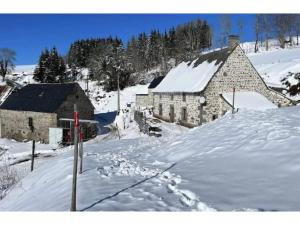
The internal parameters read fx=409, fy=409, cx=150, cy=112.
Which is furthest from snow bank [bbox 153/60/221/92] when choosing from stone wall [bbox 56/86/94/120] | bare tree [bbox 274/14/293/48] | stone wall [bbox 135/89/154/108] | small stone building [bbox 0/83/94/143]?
bare tree [bbox 274/14/293/48]

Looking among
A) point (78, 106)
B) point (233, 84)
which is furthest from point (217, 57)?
point (78, 106)

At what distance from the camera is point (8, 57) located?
2950 inches

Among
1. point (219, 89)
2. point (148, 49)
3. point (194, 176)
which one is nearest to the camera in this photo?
point (194, 176)

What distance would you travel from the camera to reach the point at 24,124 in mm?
35375

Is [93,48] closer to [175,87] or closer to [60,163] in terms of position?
[175,87]

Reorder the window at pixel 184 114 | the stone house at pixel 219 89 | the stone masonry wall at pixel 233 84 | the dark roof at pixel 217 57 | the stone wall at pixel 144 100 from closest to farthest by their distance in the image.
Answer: the stone house at pixel 219 89 < the stone masonry wall at pixel 233 84 < the dark roof at pixel 217 57 < the window at pixel 184 114 < the stone wall at pixel 144 100

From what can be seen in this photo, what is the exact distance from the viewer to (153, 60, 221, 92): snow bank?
3050 cm

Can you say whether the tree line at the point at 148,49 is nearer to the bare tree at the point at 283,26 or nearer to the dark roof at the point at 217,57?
the bare tree at the point at 283,26

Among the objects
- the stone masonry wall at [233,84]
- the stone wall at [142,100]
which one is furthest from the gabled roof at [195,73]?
the stone wall at [142,100]

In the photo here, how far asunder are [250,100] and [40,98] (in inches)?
705

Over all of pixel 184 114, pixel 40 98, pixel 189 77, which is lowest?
pixel 184 114

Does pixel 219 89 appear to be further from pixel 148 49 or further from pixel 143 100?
pixel 148 49

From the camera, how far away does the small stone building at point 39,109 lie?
33.5m
